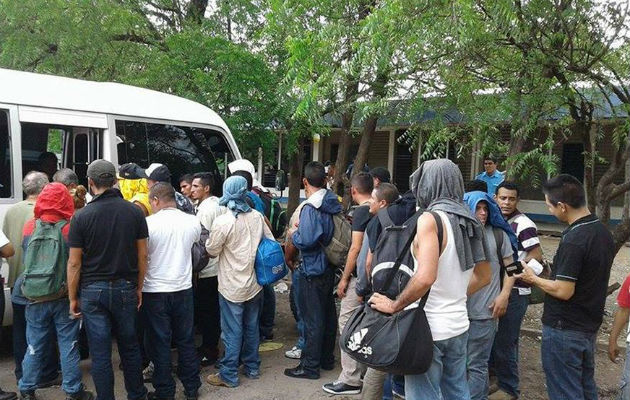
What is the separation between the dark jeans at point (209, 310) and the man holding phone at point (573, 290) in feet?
9.14

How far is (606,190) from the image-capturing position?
521 cm

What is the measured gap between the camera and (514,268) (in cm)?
365

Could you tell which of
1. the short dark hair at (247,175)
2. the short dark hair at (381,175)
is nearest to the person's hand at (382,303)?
the short dark hair at (381,175)

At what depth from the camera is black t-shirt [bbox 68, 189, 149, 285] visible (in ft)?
11.4

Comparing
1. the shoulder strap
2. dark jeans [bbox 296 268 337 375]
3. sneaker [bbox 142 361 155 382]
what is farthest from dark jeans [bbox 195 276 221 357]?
the shoulder strap

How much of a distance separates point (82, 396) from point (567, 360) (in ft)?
11.0

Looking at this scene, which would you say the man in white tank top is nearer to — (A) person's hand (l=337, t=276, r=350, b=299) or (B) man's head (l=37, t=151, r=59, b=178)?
(A) person's hand (l=337, t=276, r=350, b=299)

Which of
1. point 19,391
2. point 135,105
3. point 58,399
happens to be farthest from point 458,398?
point 135,105

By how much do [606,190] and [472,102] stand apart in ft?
5.17

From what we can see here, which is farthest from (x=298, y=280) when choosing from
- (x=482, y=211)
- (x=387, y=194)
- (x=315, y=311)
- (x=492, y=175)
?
(x=492, y=175)

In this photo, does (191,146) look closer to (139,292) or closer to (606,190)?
(139,292)

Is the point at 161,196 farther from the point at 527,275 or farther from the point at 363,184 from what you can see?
the point at 527,275

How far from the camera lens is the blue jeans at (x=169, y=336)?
3938 millimetres

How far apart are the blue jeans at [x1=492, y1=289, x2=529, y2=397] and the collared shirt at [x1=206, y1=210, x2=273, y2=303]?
1.98 m
